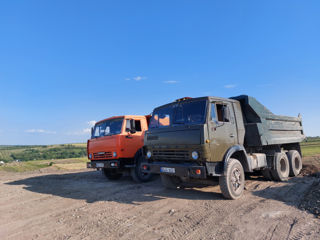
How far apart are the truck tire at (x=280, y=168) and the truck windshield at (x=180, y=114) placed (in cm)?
395

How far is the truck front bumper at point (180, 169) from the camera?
4.84 m

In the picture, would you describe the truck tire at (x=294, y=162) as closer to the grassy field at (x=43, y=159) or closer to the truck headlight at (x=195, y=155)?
the truck headlight at (x=195, y=155)

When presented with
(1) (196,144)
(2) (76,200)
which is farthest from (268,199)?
(2) (76,200)

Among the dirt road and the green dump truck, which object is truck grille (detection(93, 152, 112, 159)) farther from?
the green dump truck

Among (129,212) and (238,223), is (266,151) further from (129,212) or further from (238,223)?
(129,212)

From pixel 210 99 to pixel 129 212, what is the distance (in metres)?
3.32

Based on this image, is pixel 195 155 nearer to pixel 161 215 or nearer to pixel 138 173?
pixel 161 215

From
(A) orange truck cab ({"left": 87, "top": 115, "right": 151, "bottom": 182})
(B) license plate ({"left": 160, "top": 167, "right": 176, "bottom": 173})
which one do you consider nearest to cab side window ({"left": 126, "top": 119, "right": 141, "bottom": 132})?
(A) orange truck cab ({"left": 87, "top": 115, "right": 151, "bottom": 182})

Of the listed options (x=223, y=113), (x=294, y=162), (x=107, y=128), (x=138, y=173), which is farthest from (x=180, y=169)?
(x=294, y=162)

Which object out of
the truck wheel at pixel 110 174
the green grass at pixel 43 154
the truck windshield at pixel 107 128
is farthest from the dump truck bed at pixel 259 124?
the green grass at pixel 43 154

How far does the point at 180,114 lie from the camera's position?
576 centimetres

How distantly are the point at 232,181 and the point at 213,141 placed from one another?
1212mm

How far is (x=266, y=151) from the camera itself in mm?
7469

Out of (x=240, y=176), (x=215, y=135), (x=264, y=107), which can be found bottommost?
(x=240, y=176)
